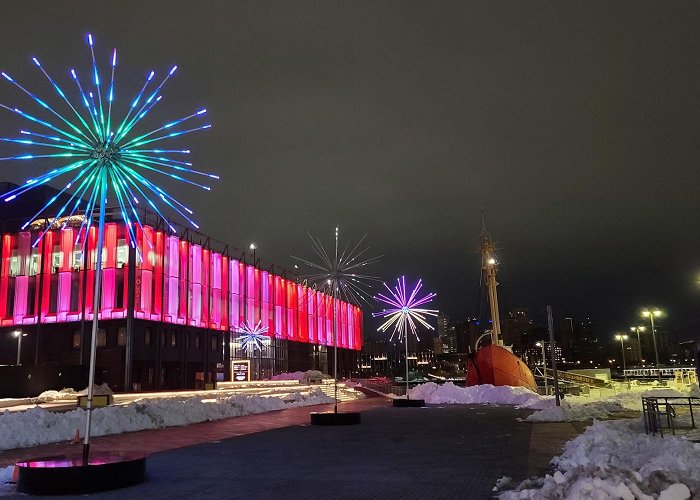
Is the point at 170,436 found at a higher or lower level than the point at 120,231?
lower

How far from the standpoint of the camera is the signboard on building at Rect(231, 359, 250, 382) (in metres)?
66.5

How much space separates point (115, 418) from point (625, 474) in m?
18.5

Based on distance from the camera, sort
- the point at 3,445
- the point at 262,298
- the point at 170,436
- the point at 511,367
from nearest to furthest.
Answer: the point at 3,445 < the point at 170,436 < the point at 511,367 < the point at 262,298

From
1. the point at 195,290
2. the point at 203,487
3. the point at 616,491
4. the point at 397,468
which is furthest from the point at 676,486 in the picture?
the point at 195,290

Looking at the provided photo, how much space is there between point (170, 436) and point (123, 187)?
10.6m

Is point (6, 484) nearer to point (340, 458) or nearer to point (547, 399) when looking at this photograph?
point (340, 458)

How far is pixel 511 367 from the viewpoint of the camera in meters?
43.7

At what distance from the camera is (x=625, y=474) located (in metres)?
7.30

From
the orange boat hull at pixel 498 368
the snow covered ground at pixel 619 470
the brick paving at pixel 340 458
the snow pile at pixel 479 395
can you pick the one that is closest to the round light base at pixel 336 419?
the brick paving at pixel 340 458

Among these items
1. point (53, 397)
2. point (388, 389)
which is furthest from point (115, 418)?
point (388, 389)

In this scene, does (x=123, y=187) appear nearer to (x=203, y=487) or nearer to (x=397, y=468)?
(x=203, y=487)

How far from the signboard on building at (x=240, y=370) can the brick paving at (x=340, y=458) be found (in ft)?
148

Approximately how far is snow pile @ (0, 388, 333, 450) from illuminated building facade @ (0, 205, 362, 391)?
23.0 meters

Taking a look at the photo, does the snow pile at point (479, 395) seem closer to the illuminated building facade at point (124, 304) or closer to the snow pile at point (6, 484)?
the illuminated building facade at point (124, 304)
